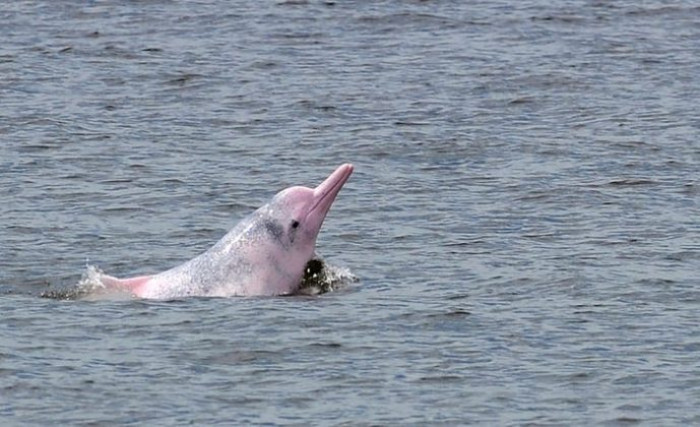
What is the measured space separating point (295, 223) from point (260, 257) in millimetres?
502

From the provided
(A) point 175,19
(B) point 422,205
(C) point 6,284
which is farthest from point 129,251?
(A) point 175,19

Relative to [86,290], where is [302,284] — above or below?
below

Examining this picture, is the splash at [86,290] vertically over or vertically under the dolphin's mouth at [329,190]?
under

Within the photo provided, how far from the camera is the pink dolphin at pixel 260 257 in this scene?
71.8 feet

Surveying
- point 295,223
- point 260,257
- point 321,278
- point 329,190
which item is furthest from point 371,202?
point 260,257

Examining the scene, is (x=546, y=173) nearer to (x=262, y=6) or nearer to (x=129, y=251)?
(x=129, y=251)

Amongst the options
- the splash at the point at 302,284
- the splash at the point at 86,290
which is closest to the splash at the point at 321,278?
the splash at the point at 302,284

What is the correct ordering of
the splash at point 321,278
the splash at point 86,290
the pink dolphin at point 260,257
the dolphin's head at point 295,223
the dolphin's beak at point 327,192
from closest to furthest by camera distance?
the splash at point 86,290, the pink dolphin at point 260,257, the splash at point 321,278, the dolphin's head at point 295,223, the dolphin's beak at point 327,192

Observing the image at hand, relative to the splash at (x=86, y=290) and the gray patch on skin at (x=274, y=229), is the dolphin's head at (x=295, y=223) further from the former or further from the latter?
the splash at (x=86, y=290)

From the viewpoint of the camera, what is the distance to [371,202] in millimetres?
26344

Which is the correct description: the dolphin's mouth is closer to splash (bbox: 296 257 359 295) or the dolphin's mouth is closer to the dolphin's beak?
the dolphin's beak

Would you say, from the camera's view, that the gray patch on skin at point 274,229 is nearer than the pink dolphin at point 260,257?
No

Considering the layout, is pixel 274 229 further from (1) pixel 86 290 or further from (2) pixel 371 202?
(2) pixel 371 202

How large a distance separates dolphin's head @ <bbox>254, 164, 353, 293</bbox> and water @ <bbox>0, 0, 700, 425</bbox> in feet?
2.07
